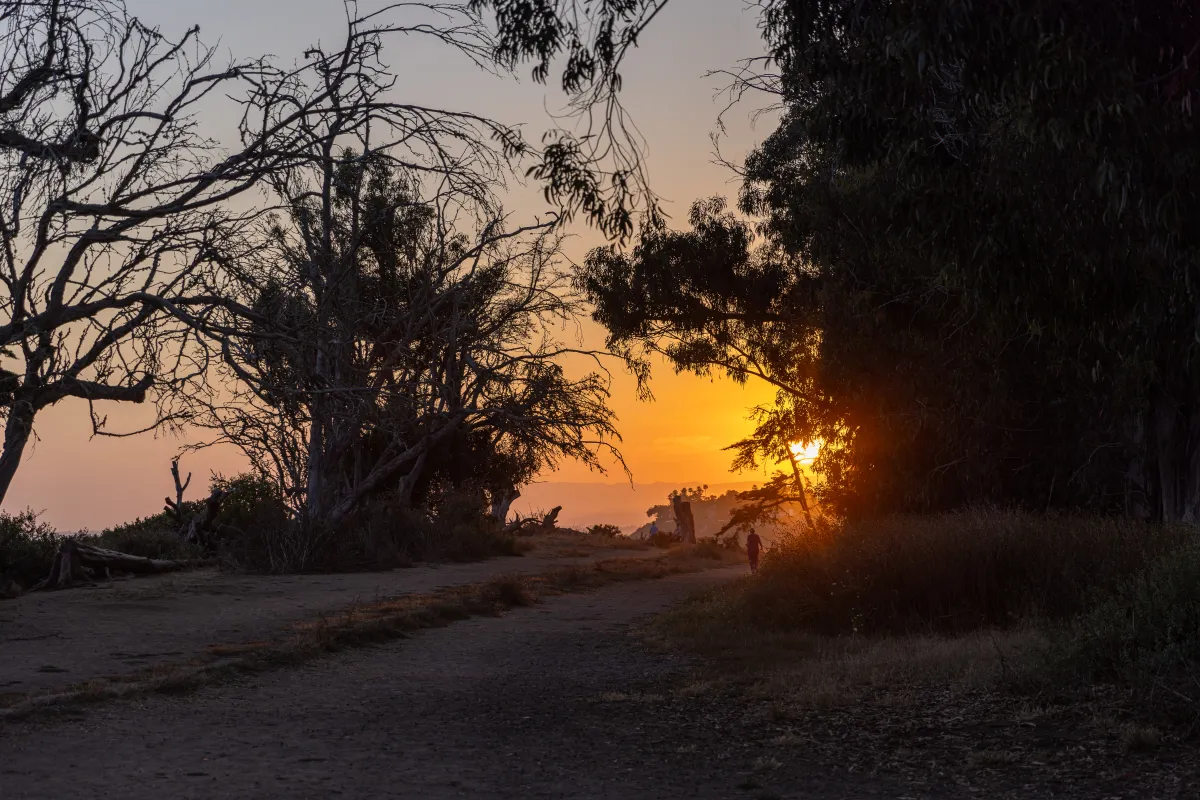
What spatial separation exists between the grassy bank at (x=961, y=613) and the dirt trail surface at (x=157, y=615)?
5593mm

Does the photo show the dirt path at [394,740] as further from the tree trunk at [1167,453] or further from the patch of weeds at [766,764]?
the tree trunk at [1167,453]

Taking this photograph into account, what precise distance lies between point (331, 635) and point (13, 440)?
4494mm

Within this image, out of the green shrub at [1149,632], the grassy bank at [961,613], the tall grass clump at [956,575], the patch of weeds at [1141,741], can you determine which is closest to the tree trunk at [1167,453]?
the grassy bank at [961,613]

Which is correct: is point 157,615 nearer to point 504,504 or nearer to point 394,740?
point 394,740

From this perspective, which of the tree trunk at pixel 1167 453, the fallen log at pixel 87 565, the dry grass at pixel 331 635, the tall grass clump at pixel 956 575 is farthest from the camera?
the fallen log at pixel 87 565

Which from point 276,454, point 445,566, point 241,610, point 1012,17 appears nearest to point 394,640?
point 241,610

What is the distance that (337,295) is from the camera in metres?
9.92

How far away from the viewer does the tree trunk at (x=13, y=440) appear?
9.34m

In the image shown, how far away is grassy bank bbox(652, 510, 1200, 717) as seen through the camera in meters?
8.66

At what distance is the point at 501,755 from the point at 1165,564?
18.5 feet

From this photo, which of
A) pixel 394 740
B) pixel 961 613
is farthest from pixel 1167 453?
pixel 394 740

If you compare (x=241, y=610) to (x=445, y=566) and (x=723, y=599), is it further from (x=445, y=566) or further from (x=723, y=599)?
(x=445, y=566)

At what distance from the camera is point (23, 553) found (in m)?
→ 20.2

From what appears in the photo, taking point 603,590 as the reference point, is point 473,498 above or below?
above
